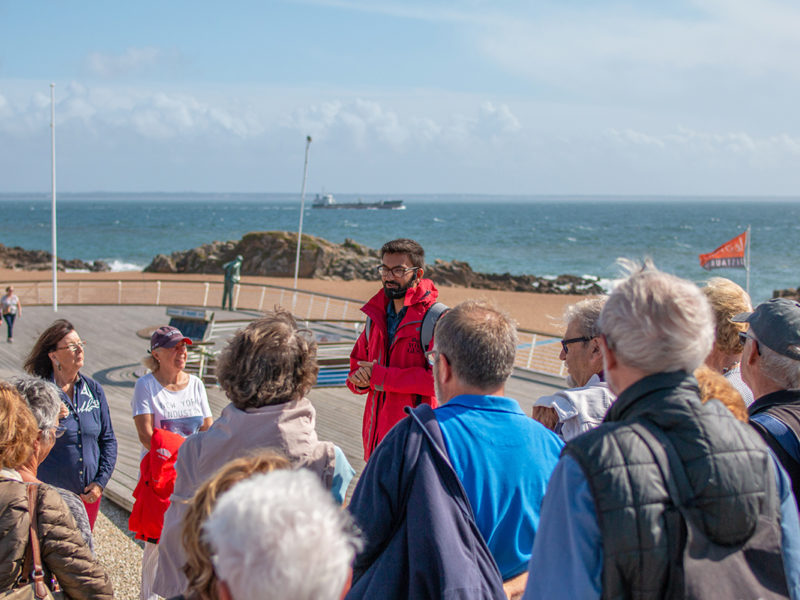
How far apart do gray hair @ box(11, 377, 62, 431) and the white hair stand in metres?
2.04

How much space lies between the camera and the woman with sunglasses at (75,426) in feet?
13.2

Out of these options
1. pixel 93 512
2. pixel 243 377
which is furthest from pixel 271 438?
pixel 93 512

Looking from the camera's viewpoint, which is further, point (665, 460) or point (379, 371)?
point (379, 371)

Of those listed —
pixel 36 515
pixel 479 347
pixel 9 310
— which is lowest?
pixel 9 310

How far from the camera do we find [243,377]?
2.52 metres

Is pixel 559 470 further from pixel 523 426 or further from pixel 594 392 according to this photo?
pixel 594 392

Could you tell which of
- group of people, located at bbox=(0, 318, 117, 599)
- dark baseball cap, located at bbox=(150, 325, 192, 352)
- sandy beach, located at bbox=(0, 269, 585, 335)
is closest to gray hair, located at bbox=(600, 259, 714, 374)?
group of people, located at bbox=(0, 318, 117, 599)

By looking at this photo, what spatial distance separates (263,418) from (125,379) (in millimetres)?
9839

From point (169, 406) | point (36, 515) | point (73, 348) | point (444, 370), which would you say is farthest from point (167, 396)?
point (444, 370)

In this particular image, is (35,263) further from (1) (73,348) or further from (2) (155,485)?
(2) (155,485)

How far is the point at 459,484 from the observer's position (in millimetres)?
2076

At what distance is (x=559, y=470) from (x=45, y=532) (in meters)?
1.83

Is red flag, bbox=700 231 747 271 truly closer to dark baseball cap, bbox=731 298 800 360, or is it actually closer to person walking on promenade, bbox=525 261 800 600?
dark baseball cap, bbox=731 298 800 360

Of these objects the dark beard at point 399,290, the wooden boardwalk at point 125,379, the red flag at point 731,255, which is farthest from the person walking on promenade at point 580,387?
the red flag at point 731,255
